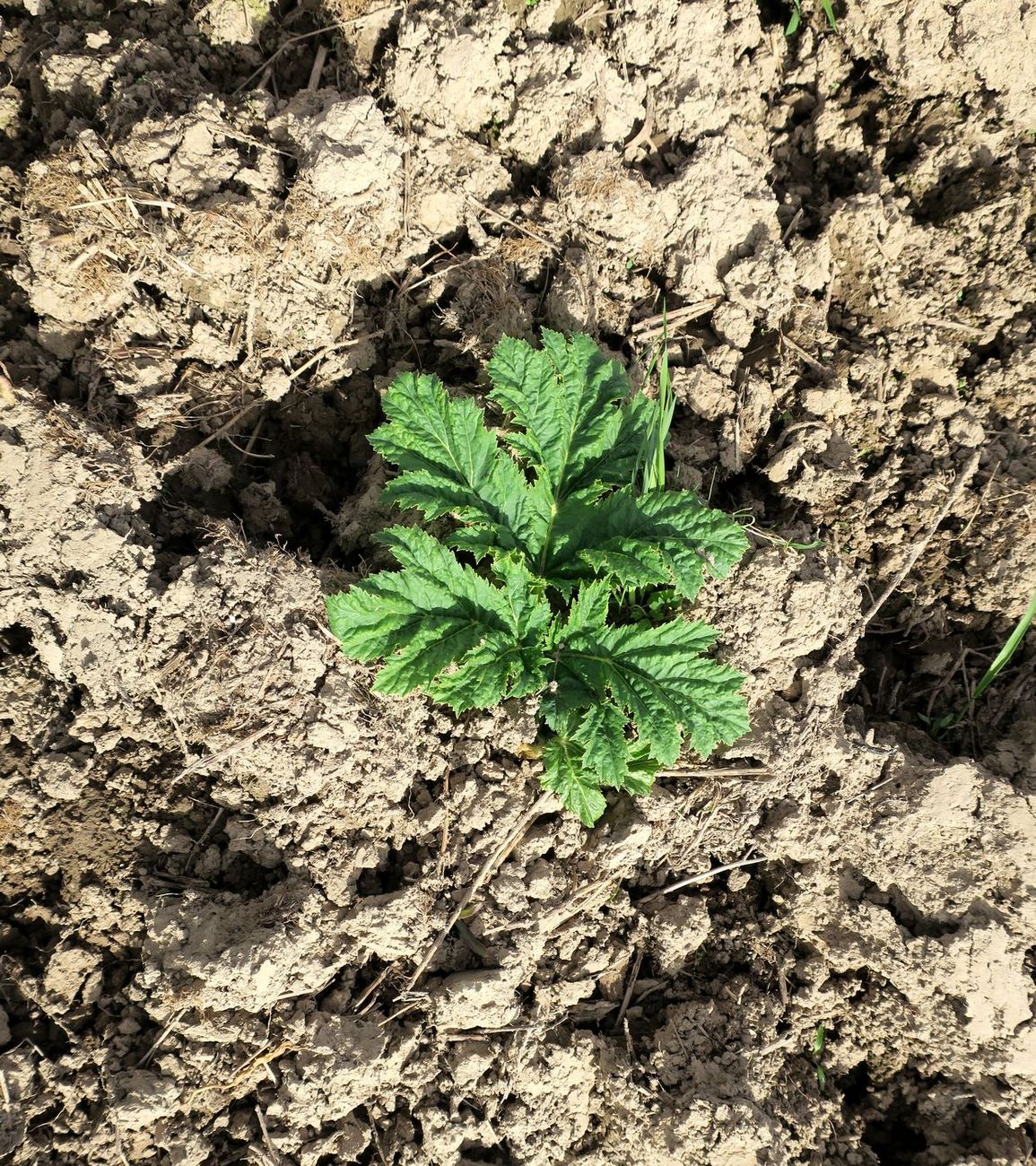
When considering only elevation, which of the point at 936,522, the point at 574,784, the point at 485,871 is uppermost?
the point at 936,522

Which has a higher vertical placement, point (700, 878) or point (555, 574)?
point (555, 574)

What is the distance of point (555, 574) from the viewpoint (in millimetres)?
3664

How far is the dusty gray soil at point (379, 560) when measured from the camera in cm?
333

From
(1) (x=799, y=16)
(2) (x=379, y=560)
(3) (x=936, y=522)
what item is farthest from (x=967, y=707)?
(1) (x=799, y=16)

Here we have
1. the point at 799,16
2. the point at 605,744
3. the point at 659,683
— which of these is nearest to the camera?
the point at 605,744

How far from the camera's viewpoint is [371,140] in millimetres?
3547

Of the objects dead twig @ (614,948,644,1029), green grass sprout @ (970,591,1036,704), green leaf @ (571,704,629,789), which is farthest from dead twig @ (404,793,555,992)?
green grass sprout @ (970,591,1036,704)

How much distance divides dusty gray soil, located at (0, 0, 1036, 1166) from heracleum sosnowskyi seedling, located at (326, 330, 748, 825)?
0.30 metres

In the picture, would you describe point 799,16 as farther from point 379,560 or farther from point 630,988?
point 630,988

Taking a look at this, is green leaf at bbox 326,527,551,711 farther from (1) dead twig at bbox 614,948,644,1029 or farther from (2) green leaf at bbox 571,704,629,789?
(1) dead twig at bbox 614,948,644,1029

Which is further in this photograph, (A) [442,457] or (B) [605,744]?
(A) [442,457]

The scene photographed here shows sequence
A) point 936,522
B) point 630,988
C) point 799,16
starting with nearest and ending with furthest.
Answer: point 630,988 → point 936,522 → point 799,16

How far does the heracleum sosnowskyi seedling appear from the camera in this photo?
3.31 metres

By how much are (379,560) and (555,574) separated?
0.78 meters
